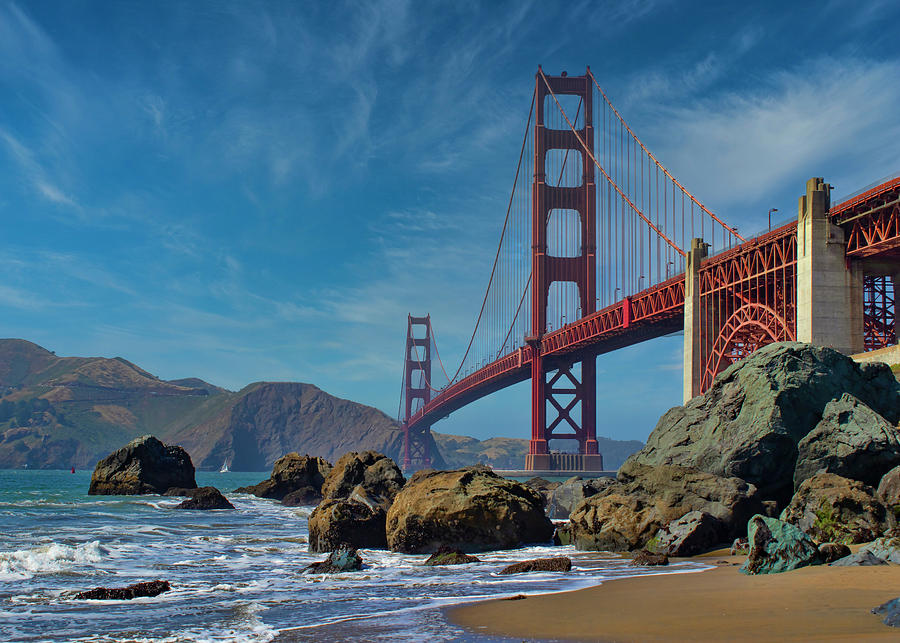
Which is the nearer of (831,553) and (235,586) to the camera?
(831,553)

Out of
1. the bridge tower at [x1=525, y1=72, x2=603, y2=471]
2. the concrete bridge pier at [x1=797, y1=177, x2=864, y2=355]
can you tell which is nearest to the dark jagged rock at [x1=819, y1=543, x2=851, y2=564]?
the concrete bridge pier at [x1=797, y1=177, x2=864, y2=355]

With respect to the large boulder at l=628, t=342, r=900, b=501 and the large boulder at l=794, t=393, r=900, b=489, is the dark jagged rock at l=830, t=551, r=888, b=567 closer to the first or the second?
the large boulder at l=794, t=393, r=900, b=489

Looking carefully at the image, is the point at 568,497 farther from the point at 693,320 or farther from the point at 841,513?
the point at 693,320

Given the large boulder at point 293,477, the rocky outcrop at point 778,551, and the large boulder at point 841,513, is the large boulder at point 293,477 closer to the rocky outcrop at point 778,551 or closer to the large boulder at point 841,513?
the large boulder at point 841,513

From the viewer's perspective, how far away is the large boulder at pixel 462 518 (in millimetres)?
14336

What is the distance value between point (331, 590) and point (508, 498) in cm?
527

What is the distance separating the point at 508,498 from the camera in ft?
49.0

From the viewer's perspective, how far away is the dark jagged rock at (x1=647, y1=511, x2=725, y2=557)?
12328 mm

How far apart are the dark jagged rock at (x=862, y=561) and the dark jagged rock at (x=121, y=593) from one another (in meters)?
8.35

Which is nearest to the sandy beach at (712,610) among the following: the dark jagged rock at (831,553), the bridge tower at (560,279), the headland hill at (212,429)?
the dark jagged rock at (831,553)

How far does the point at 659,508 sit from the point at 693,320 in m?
26.7

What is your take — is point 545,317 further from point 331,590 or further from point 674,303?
point 331,590

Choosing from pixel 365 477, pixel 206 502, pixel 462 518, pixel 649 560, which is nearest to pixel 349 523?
pixel 462 518

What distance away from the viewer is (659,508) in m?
13.8
